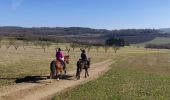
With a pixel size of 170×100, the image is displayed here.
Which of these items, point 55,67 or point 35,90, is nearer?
point 35,90

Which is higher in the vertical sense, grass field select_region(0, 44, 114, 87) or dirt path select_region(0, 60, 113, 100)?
dirt path select_region(0, 60, 113, 100)

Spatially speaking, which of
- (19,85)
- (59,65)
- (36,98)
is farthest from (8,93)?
(59,65)

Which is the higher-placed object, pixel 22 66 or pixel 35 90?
pixel 35 90

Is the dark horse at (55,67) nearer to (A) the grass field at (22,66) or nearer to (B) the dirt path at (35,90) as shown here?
(B) the dirt path at (35,90)

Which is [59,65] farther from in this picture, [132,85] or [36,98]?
[36,98]

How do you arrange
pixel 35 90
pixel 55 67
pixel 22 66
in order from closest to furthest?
pixel 35 90
pixel 55 67
pixel 22 66

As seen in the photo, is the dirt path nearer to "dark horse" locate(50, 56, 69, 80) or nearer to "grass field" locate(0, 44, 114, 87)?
"dark horse" locate(50, 56, 69, 80)

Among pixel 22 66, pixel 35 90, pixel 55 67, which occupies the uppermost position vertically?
pixel 55 67

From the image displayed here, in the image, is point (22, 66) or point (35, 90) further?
point (22, 66)

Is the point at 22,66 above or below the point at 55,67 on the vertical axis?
below

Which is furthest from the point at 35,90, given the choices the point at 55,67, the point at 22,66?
the point at 22,66

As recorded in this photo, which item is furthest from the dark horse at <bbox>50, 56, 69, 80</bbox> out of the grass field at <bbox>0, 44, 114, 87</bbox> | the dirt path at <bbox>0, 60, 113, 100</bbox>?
the grass field at <bbox>0, 44, 114, 87</bbox>

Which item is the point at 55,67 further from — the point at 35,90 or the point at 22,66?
the point at 22,66

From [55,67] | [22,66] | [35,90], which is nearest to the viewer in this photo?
[35,90]
